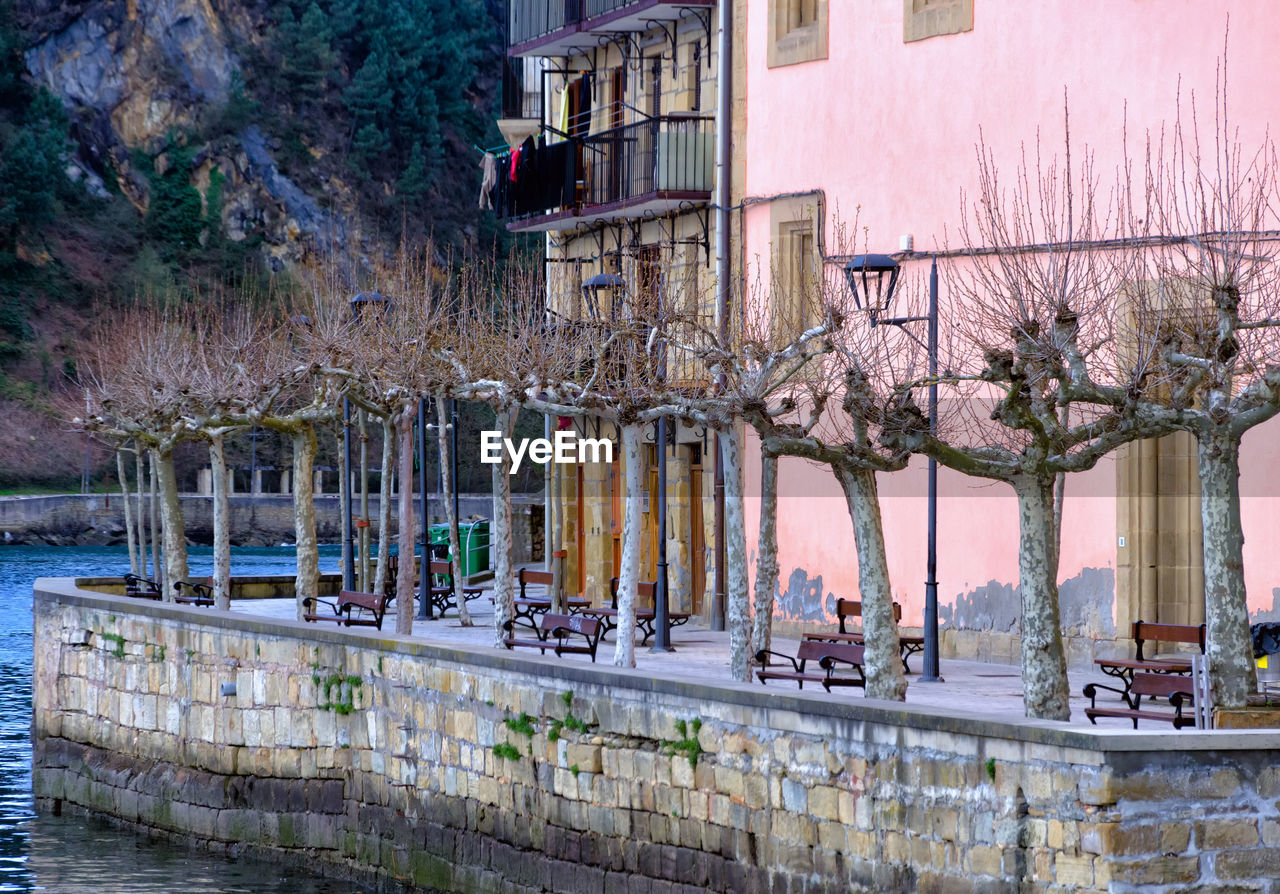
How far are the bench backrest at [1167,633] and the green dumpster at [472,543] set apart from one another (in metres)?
19.2

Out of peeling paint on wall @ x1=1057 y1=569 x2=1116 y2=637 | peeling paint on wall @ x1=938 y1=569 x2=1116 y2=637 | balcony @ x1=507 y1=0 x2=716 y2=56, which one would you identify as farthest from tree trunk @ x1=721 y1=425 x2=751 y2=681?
balcony @ x1=507 y1=0 x2=716 y2=56

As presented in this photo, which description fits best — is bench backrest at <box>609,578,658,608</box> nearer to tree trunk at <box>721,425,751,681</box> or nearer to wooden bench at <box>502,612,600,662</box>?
wooden bench at <box>502,612,600,662</box>

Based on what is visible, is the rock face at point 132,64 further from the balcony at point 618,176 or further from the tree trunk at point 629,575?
the tree trunk at point 629,575

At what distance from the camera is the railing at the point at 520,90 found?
39.7 m

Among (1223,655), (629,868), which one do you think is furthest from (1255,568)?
(629,868)

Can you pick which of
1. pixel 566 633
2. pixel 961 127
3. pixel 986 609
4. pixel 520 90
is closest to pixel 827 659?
pixel 566 633

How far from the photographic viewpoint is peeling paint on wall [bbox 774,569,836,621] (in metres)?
27.6

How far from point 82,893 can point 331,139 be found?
9932 cm

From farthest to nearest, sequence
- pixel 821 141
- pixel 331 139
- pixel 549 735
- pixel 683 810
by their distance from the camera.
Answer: pixel 331 139, pixel 821 141, pixel 549 735, pixel 683 810

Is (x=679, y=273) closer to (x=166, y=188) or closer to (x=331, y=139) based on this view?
(x=166, y=188)

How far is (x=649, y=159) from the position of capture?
3052 centimetres

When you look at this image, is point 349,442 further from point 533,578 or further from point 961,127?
point 961,127

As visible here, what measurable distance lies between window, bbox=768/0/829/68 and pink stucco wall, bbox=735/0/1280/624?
190mm

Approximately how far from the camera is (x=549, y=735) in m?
17.7
